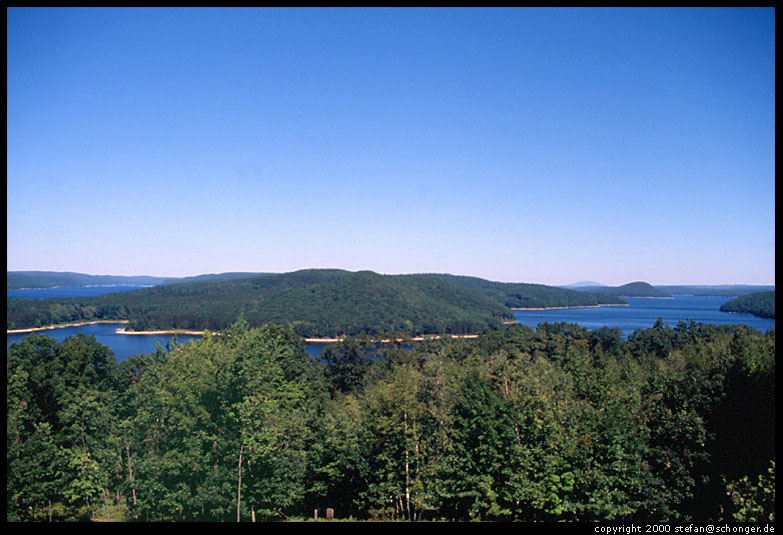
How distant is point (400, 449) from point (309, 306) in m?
52.1

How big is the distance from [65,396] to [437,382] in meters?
6.20

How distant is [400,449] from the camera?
738cm

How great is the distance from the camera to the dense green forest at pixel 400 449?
6.40 meters

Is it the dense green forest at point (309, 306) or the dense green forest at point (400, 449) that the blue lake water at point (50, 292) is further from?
the dense green forest at point (400, 449)

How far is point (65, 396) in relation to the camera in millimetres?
8109

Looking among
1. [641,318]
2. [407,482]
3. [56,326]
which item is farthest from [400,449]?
[641,318]

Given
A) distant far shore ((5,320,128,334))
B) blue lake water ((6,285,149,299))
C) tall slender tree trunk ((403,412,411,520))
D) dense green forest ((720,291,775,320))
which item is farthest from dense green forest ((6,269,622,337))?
tall slender tree trunk ((403,412,411,520))

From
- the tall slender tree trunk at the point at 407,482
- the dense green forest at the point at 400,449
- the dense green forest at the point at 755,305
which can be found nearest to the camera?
the dense green forest at the point at 400,449

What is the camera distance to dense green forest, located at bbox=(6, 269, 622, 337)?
45.4 meters

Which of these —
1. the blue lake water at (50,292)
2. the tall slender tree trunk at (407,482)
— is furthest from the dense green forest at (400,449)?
the blue lake water at (50,292)

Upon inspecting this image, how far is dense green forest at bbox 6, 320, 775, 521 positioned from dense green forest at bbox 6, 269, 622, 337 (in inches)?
1159

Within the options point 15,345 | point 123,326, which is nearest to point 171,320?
point 123,326

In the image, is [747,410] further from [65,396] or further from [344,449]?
[65,396]

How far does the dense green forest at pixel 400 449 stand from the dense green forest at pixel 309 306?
29429 mm
